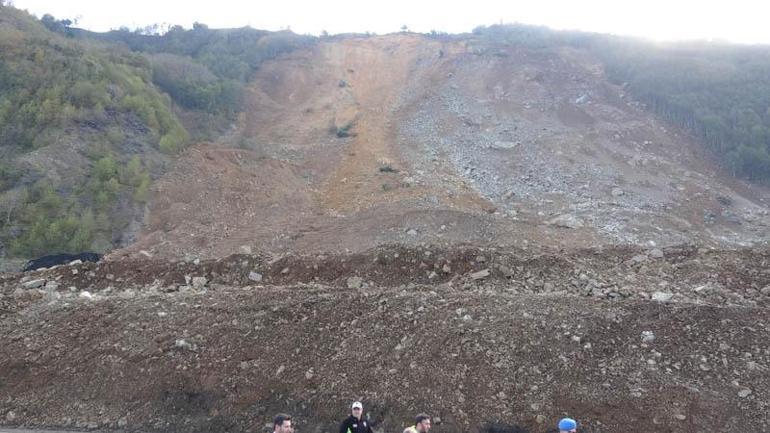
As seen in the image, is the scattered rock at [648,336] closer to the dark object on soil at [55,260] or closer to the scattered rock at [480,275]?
Result: the scattered rock at [480,275]

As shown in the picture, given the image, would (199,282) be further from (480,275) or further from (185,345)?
(480,275)

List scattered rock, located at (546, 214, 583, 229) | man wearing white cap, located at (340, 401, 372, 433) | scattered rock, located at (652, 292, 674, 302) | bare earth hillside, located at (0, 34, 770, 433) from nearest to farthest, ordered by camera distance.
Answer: man wearing white cap, located at (340, 401, 372, 433), bare earth hillside, located at (0, 34, 770, 433), scattered rock, located at (652, 292, 674, 302), scattered rock, located at (546, 214, 583, 229)

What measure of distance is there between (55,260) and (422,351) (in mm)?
9435

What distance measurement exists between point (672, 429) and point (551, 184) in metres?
13.7

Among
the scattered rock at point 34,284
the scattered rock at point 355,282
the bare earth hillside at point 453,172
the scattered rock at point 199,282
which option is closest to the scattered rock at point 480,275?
the scattered rock at point 355,282

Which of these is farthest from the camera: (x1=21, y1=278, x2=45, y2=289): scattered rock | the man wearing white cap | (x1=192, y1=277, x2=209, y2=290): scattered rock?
(x1=21, y1=278, x2=45, y2=289): scattered rock

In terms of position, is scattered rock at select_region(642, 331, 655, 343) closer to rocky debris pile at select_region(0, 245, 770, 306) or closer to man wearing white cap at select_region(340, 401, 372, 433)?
rocky debris pile at select_region(0, 245, 770, 306)

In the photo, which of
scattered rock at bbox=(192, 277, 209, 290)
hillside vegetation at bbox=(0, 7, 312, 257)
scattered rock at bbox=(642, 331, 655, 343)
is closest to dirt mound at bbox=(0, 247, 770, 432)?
scattered rock at bbox=(642, 331, 655, 343)

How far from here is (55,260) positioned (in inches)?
465

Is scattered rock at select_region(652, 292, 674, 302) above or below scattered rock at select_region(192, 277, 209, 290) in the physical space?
above

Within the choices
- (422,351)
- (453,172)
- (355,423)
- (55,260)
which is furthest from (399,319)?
(453,172)

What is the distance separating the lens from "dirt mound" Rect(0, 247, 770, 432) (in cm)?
564

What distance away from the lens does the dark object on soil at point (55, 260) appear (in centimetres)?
1149

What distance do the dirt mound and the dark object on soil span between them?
3.49 meters
